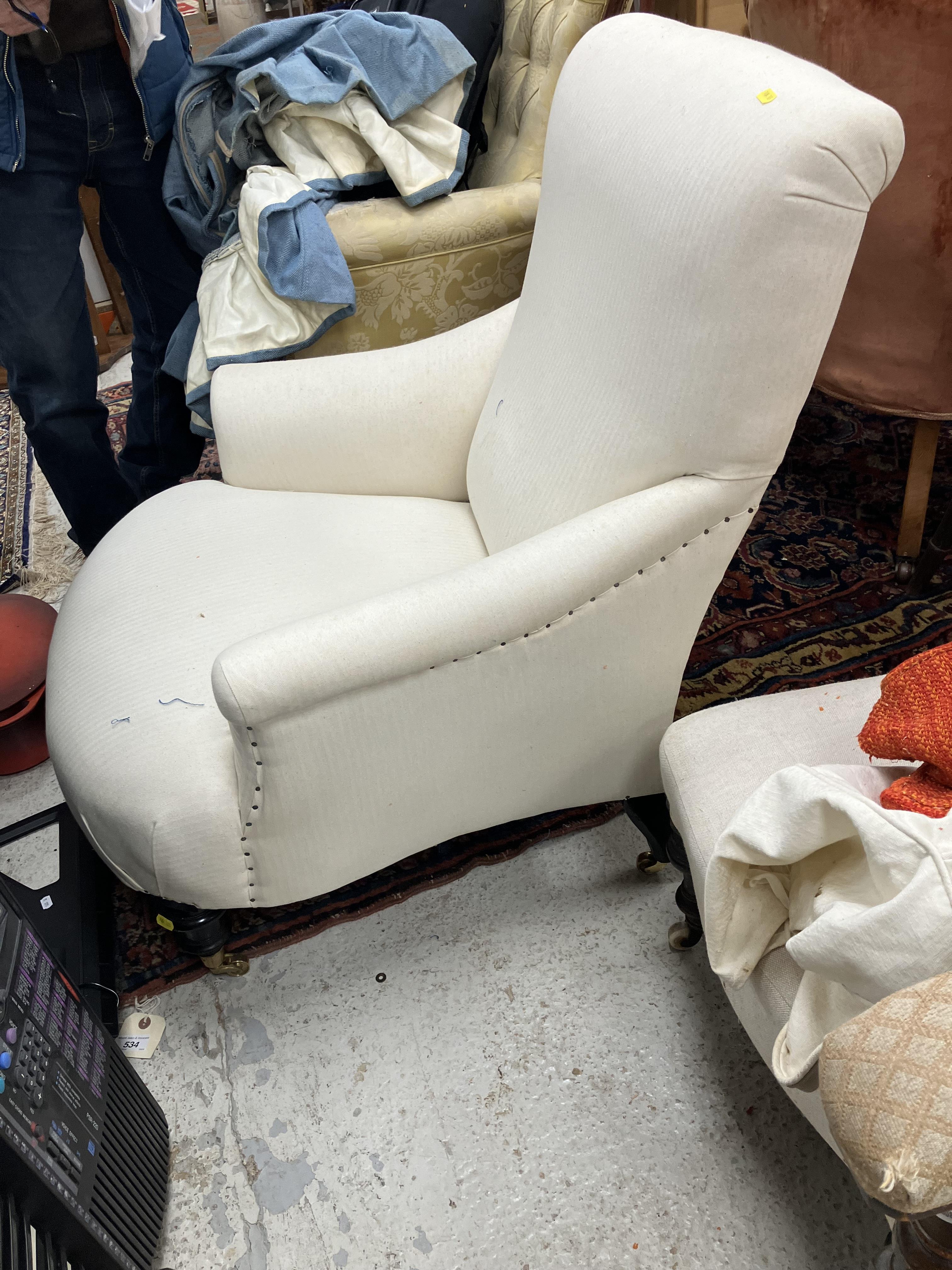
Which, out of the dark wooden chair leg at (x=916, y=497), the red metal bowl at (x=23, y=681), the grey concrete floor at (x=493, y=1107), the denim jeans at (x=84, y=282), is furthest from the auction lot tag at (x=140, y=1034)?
the dark wooden chair leg at (x=916, y=497)

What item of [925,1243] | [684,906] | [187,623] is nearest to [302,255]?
[187,623]

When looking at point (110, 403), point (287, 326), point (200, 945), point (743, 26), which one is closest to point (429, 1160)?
point (200, 945)

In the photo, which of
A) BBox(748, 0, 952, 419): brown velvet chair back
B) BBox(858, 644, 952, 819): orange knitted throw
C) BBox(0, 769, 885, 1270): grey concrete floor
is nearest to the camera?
BBox(858, 644, 952, 819): orange knitted throw

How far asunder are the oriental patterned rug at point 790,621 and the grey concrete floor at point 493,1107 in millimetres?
42

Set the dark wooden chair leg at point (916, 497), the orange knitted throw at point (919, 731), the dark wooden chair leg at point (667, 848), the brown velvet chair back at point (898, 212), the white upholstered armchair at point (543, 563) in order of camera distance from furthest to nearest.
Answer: the dark wooden chair leg at point (916, 497) → the brown velvet chair back at point (898, 212) → the dark wooden chair leg at point (667, 848) → the white upholstered armchair at point (543, 563) → the orange knitted throw at point (919, 731)

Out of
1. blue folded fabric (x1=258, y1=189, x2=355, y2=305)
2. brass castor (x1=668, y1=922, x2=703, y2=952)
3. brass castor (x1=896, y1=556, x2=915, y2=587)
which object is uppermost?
blue folded fabric (x1=258, y1=189, x2=355, y2=305)

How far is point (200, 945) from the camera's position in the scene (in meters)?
1.04

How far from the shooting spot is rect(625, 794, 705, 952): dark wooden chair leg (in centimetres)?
99

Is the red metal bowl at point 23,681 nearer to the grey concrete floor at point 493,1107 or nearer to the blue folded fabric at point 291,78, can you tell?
the grey concrete floor at point 493,1107

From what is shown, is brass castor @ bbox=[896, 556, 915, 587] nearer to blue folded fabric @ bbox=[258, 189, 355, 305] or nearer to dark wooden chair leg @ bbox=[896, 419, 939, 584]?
dark wooden chair leg @ bbox=[896, 419, 939, 584]

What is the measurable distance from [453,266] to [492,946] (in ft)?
3.76

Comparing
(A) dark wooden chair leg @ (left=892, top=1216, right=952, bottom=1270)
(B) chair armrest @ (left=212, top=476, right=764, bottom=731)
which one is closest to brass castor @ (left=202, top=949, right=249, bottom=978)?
(B) chair armrest @ (left=212, top=476, right=764, bottom=731)

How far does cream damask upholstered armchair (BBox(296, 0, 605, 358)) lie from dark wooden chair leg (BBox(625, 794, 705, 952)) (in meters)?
0.97

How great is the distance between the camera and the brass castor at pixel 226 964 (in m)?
1.07
